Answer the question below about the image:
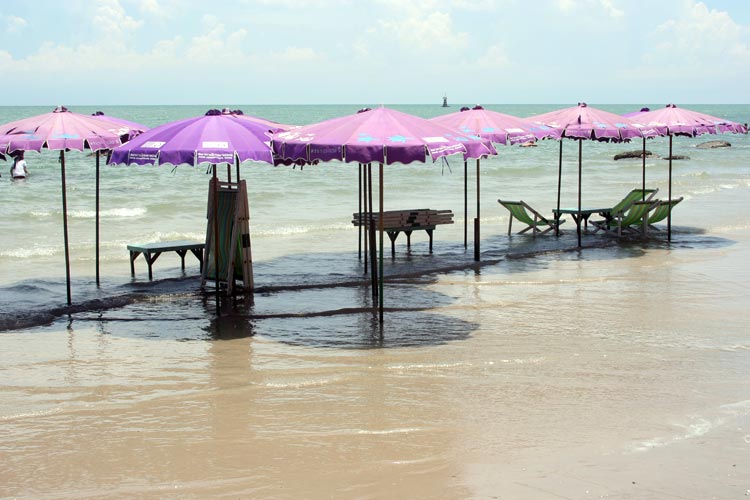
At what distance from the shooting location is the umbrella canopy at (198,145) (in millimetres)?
9555

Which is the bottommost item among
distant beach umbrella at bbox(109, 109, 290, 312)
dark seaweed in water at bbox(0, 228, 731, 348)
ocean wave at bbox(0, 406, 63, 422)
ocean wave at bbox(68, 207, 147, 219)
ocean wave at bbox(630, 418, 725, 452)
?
ocean wave at bbox(630, 418, 725, 452)

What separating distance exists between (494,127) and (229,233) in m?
4.44

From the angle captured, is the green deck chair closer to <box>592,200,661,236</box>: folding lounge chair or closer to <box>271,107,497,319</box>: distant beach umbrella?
<box>592,200,661,236</box>: folding lounge chair

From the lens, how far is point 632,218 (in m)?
17.6

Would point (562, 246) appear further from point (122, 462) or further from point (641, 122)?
point (122, 462)

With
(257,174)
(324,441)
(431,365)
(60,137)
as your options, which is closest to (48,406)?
(324,441)

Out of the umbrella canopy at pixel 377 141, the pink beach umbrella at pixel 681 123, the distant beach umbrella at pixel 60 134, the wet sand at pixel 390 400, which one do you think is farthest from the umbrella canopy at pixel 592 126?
the distant beach umbrella at pixel 60 134

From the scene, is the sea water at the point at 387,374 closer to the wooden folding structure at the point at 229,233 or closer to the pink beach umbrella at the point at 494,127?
the wooden folding structure at the point at 229,233

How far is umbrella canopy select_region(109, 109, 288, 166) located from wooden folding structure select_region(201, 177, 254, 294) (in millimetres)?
1289

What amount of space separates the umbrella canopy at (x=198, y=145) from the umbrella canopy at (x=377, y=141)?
12.2 inches

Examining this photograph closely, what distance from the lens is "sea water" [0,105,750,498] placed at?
19.7 ft

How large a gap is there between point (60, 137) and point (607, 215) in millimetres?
11404

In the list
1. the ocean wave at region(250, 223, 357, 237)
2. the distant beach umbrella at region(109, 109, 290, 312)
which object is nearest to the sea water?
the distant beach umbrella at region(109, 109, 290, 312)

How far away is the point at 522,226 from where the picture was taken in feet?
68.4
